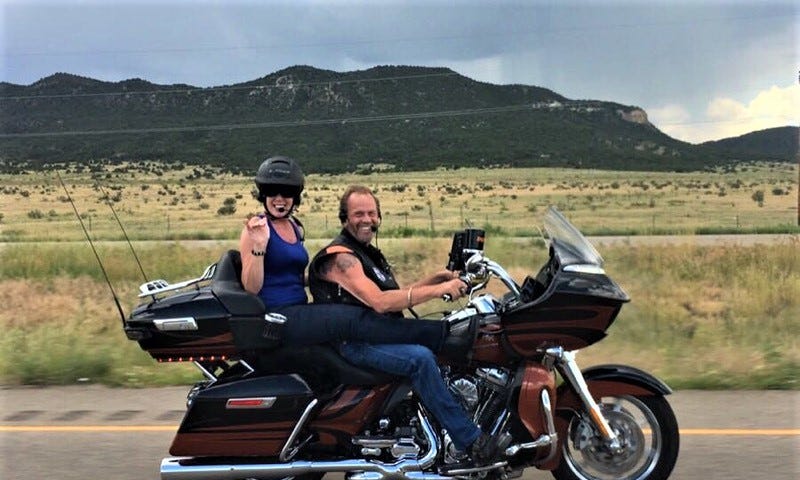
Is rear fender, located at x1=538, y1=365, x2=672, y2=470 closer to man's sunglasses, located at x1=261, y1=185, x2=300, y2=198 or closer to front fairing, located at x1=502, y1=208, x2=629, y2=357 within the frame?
front fairing, located at x1=502, y1=208, x2=629, y2=357

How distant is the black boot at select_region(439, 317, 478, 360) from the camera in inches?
153

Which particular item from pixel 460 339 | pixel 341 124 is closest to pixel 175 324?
pixel 460 339

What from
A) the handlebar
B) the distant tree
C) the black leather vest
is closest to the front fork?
the handlebar

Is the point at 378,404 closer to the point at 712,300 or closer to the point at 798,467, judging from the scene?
the point at 798,467

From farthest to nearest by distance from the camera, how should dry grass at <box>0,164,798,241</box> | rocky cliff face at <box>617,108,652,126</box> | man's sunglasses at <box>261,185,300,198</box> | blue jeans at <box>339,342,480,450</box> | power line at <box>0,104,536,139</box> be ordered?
rocky cliff face at <box>617,108,652,126</box>, power line at <box>0,104,536,139</box>, dry grass at <box>0,164,798,241</box>, man's sunglasses at <box>261,185,300,198</box>, blue jeans at <box>339,342,480,450</box>

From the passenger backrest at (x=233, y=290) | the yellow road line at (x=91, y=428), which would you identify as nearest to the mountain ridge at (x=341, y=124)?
the yellow road line at (x=91, y=428)

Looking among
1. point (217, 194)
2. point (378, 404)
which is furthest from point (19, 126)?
point (378, 404)

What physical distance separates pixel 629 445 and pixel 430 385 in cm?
113

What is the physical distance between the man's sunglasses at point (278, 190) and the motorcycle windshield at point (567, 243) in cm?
136

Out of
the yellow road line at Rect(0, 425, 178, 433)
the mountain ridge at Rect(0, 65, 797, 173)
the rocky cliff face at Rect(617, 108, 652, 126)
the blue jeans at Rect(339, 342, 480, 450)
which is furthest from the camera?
the rocky cliff face at Rect(617, 108, 652, 126)

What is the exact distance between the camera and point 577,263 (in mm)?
3992

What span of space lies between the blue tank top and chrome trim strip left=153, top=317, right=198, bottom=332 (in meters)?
0.36

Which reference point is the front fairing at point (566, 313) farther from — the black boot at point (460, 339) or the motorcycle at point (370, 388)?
the black boot at point (460, 339)

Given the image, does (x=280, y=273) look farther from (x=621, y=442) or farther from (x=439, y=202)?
(x=439, y=202)
